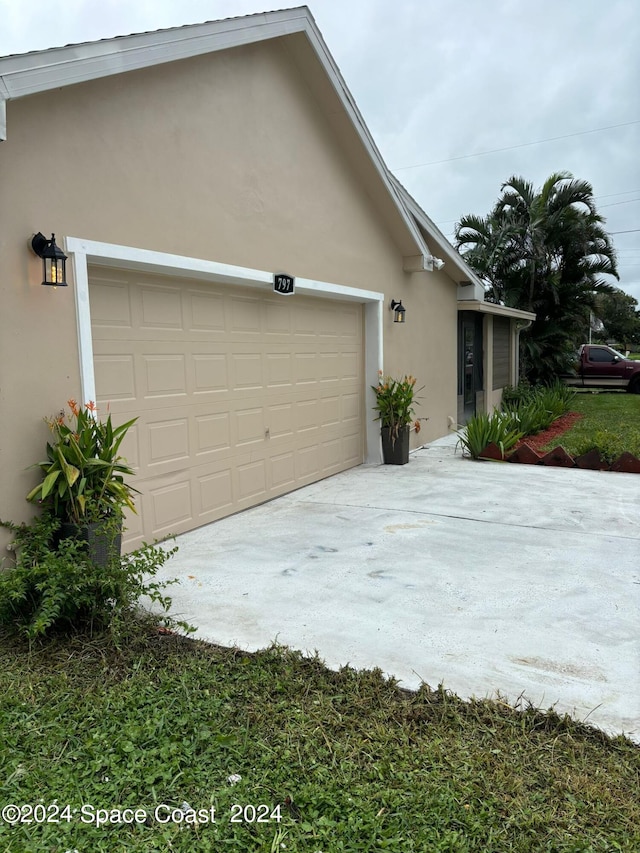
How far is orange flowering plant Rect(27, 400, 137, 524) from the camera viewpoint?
417 cm

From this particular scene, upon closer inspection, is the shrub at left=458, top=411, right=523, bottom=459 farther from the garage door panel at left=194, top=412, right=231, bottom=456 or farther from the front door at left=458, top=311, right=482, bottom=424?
the garage door panel at left=194, top=412, right=231, bottom=456

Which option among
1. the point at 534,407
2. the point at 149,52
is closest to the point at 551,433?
the point at 534,407

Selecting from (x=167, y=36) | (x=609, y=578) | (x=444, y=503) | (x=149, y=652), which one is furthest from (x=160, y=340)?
(x=609, y=578)

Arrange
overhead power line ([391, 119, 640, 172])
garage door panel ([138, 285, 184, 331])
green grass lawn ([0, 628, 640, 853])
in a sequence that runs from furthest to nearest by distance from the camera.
→ overhead power line ([391, 119, 640, 172])
garage door panel ([138, 285, 184, 331])
green grass lawn ([0, 628, 640, 853])

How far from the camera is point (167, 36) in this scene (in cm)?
487

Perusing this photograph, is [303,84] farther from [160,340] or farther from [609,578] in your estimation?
[609,578]

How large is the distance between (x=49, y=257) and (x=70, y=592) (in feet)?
7.11

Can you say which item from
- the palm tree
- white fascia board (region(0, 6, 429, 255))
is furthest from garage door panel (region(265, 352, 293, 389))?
the palm tree

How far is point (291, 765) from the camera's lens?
2.53 m

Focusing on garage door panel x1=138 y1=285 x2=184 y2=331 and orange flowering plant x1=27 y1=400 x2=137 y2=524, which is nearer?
orange flowering plant x1=27 y1=400 x2=137 y2=524

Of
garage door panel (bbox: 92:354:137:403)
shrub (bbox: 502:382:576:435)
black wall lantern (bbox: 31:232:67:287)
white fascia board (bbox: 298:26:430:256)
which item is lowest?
shrub (bbox: 502:382:576:435)

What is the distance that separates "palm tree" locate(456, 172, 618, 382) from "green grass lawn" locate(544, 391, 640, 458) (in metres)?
2.32

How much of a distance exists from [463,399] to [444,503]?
7.04 metres

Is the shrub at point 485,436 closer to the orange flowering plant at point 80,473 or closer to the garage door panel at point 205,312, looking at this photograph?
the garage door panel at point 205,312
